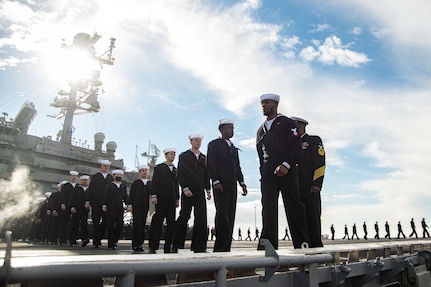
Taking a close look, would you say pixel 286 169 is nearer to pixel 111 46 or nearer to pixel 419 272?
pixel 419 272

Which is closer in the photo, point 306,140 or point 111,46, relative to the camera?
point 306,140

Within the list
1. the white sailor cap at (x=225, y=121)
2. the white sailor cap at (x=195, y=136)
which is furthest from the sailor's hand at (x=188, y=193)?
the white sailor cap at (x=225, y=121)

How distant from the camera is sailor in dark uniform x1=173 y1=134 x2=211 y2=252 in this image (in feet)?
17.2

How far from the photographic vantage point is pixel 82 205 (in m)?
9.64

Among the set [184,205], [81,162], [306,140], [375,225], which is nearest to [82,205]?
[184,205]

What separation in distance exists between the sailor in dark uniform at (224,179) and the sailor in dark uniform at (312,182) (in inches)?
37.3

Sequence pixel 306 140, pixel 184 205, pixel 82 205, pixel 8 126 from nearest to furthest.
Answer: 1. pixel 306 140
2. pixel 184 205
3. pixel 82 205
4. pixel 8 126

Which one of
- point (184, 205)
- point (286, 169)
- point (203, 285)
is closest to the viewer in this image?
point (203, 285)

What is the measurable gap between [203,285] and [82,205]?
8773 mm

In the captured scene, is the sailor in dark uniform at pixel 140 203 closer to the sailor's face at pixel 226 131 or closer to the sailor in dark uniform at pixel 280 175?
the sailor's face at pixel 226 131

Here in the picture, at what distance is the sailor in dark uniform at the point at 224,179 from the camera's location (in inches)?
183

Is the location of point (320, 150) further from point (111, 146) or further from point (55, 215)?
point (111, 146)

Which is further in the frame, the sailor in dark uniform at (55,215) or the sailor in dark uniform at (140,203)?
the sailor in dark uniform at (55,215)

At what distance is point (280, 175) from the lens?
390 centimetres
